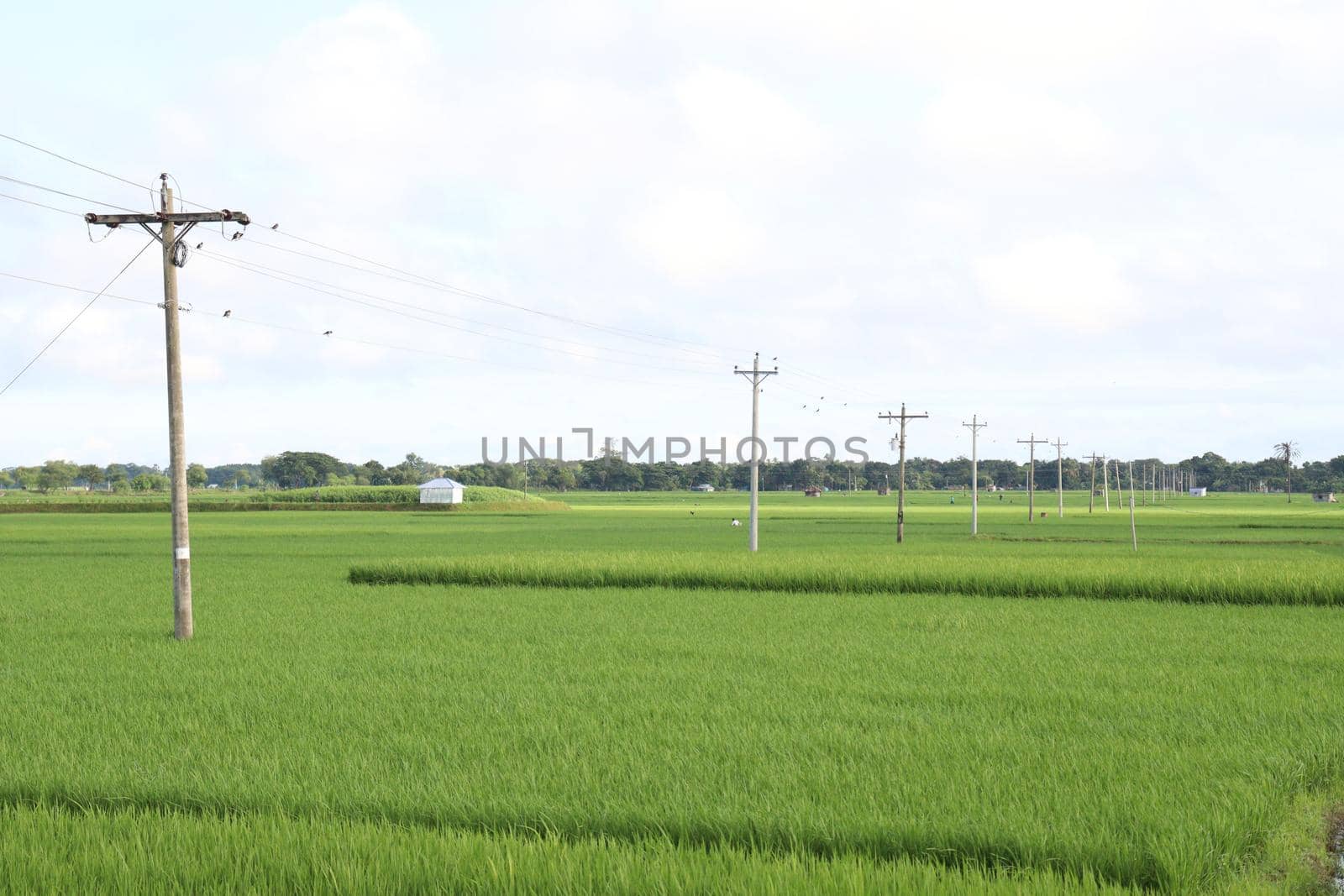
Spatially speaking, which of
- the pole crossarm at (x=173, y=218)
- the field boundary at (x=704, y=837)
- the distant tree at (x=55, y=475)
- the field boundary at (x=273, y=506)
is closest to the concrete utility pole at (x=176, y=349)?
the pole crossarm at (x=173, y=218)

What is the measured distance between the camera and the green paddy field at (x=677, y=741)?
6773 millimetres

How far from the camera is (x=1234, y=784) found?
8.29 meters

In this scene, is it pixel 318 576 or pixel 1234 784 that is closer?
pixel 1234 784

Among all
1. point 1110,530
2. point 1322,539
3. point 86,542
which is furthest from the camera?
point 1110,530

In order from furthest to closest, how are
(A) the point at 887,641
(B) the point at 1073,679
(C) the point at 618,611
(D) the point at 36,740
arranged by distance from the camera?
1. (C) the point at 618,611
2. (A) the point at 887,641
3. (B) the point at 1073,679
4. (D) the point at 36,740

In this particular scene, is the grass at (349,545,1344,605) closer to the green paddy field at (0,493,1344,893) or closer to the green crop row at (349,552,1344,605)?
the green crop row at (349,552,1344,605)

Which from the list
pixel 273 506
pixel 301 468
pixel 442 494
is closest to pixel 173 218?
pixel 273 506

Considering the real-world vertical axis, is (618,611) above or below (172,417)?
below

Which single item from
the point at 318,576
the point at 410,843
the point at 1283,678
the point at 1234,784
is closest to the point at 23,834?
the point at 410,843

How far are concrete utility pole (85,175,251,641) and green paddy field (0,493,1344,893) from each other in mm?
926

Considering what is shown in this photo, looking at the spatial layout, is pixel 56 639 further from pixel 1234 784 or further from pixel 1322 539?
pixel 1322 539

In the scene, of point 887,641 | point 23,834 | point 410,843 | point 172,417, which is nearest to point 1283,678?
point 887,641

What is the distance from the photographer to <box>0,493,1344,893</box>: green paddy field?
22.2ft

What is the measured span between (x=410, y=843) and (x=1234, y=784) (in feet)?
21.5
